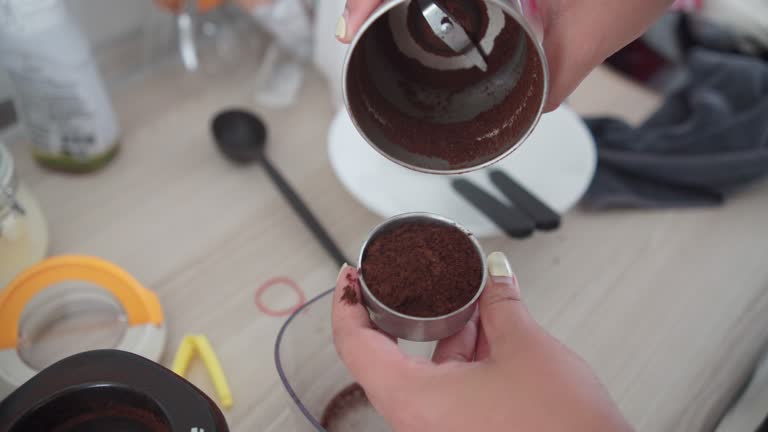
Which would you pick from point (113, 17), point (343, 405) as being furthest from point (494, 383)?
point (113, 17)

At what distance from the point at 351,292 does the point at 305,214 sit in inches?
9.7

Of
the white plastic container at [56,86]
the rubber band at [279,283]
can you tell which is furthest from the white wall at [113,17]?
the rubber band at [279,283]

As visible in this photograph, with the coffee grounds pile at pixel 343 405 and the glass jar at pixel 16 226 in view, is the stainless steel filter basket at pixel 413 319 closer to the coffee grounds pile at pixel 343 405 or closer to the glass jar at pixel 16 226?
the coffee grounds pile at pixel 343 405

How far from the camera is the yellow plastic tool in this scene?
56 centimetres

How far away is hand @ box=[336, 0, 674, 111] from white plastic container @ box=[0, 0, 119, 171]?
460mm

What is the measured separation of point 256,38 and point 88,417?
637 millimetres

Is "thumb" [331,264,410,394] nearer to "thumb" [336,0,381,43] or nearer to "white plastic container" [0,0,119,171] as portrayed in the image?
"thumb" [336,0,381,43]

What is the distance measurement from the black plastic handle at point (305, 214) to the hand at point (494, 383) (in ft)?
0.70

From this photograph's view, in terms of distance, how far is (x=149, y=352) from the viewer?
56 cm

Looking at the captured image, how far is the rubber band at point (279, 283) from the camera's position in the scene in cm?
64

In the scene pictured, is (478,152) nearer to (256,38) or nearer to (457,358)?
(457,358)

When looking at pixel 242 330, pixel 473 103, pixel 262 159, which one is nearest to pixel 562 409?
pixel 473 103

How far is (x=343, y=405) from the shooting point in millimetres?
550

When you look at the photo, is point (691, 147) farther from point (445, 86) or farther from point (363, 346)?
point (363, 346)
